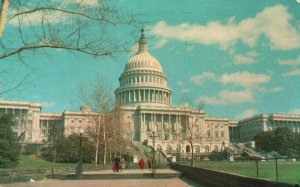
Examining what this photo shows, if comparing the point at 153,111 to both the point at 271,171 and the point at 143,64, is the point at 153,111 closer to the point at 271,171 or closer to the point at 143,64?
the point at 143,64

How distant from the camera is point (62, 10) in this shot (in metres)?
10.8

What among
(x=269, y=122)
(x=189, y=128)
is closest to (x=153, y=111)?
(x=269, y=122)

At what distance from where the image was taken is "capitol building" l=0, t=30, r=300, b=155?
113m

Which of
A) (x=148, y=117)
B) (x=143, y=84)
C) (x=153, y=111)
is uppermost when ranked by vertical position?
(x=143, y=84)

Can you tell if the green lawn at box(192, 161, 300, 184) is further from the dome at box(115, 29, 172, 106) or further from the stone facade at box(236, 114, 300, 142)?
the stone facade at box(236, 114, 300, 142)

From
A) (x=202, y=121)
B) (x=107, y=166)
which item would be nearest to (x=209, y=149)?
(x=202, y=121)

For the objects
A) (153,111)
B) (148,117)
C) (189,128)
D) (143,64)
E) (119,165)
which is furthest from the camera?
(143,64)

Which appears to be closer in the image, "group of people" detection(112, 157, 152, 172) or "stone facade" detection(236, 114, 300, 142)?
"group of people" detection(112, 157, 152, 172)

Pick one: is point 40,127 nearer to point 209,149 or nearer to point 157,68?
point 157,68

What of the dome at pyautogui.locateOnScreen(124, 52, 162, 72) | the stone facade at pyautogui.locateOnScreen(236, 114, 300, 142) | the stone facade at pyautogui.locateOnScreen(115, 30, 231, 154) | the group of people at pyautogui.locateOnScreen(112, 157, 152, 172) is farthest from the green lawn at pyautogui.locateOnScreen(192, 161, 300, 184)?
the stone facade at pyautogui.locateOnScreen(236, 114, 300, 142)

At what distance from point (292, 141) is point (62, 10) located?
301 ft

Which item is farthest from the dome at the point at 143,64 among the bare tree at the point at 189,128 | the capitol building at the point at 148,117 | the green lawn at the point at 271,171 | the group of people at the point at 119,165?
the green lawn at the point at 271,171

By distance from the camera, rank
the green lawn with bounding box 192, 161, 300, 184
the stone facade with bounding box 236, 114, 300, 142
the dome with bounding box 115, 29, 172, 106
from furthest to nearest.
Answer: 1. the stone facade with bounding box 236, 114, 300, 142
2. the dome with bounding box 115, 29, 172, 106
3. the green lawn with bounding box 192, 161, 300, 184

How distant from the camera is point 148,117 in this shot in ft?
400
